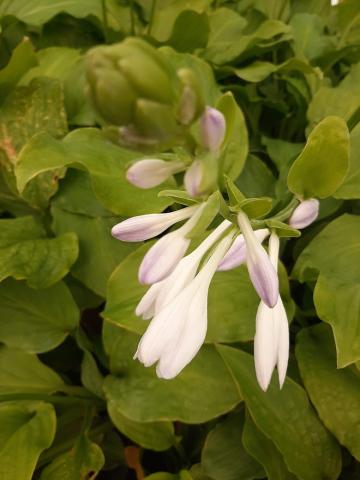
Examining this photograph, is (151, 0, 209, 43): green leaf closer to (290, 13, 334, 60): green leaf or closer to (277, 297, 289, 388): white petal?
(290, 13, 334, 60): green leaf

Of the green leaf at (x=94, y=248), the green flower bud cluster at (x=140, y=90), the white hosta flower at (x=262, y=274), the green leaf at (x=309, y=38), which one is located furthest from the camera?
the green leaf at (x=309, y=38)

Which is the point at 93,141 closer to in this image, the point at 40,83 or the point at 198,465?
the point at 40,83

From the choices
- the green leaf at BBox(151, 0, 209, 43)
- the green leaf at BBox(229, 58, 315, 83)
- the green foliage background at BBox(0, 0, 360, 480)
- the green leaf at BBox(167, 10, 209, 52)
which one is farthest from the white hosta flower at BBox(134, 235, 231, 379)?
the green leaf at BBox(151, 0, 209, 43)

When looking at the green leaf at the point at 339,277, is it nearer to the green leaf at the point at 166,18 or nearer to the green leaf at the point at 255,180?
the green leaf at the point at 255,180

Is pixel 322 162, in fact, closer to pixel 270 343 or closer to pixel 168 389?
pixel 270 343

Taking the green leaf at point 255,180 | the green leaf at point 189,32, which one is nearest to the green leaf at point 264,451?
the green leaf at point 255,180

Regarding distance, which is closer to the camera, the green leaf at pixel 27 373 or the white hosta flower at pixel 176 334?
the white hosta flower at pixel 176 334

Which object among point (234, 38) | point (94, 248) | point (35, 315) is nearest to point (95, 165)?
point (94, 248)
